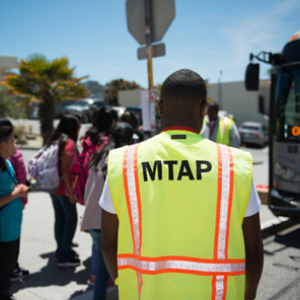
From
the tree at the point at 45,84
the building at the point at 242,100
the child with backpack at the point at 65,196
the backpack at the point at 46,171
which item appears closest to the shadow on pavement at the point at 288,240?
the child with backpack at the point at 65,196

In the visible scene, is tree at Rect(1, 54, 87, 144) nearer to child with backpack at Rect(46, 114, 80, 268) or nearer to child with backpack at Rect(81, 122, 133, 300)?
child with backpack at Rect(46, 114, 80, 268)

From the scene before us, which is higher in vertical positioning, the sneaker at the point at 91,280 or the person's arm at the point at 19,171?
the person's arm at the point at 19,171

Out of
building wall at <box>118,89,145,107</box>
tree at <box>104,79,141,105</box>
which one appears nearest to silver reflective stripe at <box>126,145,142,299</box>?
building wall at <box>118,89,145,107</box>

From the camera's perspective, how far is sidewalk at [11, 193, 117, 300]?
361 centimetres

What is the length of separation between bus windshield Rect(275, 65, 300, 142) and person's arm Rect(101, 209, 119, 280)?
4175mm

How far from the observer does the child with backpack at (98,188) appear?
304 centimetres

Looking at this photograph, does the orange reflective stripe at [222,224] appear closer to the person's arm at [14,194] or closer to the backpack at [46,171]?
the person's arm at [14,194]

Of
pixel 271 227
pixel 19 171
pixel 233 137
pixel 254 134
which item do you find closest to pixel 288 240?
pixel 271 227

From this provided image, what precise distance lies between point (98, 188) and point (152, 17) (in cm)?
229

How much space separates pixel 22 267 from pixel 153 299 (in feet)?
11.0

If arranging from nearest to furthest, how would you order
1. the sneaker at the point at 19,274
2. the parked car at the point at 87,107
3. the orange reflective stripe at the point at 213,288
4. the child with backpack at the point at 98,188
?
the orange reflective stripe at the point at 213,288
the child with backpack at the point at 98,188
the sneaker at the point at 19,274
the parked car at the point at 87,107

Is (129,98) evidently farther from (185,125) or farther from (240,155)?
(240,155)

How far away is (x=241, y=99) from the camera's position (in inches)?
1310

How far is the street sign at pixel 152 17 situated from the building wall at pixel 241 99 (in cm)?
2960
